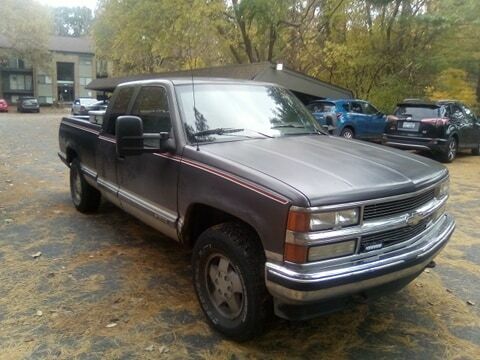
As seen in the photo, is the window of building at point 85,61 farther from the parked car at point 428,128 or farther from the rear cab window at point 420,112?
the rear cab window at point 420,112

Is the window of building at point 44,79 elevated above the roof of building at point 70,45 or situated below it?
below

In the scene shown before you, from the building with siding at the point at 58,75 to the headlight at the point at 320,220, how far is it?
5981cm

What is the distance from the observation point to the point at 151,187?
4.13 meters

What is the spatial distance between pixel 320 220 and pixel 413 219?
0.83 meters

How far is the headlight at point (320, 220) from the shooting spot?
8.78ft

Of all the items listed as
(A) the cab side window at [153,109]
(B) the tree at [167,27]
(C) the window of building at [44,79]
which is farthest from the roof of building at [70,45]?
(A) the cab side window at [153,109]

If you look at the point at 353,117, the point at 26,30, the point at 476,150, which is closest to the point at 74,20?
the point at 26,30

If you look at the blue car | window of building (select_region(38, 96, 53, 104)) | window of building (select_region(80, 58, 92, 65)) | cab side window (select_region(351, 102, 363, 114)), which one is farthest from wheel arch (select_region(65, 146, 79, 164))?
window of building (select_region(80, 58, 92, 65))

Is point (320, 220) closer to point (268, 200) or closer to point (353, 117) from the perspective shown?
point (268, 200)

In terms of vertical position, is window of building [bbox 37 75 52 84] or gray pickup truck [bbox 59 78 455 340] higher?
window of building [bbox 37 75 52 84]

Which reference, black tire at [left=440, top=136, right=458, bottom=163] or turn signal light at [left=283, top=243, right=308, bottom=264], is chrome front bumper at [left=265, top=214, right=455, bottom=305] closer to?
turn signal light at [left=283, top=243, right=308, bottom=264]

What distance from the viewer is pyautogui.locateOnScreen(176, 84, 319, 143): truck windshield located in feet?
12.6

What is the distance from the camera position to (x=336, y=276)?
106 inches

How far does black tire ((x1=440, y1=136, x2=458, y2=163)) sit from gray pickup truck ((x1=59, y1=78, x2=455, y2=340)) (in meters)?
8.83
